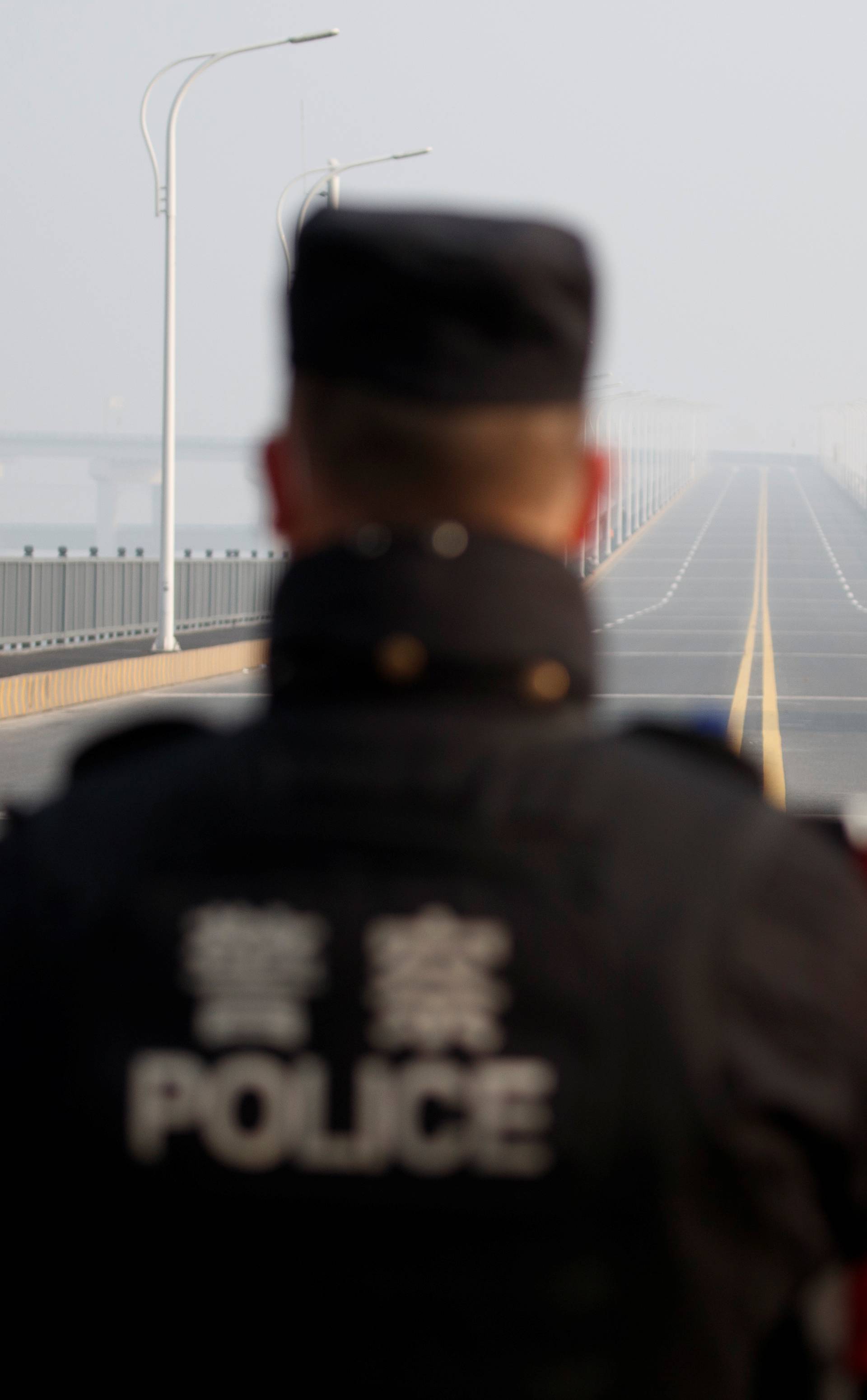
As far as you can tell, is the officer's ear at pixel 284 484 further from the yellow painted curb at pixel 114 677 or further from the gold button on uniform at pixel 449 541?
the yellow painted curb at pixel 114 677

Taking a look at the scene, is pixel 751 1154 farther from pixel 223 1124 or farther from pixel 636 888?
pixel 223 1124

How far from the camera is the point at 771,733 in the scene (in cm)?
2080

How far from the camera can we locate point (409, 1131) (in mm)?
1482

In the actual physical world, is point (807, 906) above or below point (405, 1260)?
above

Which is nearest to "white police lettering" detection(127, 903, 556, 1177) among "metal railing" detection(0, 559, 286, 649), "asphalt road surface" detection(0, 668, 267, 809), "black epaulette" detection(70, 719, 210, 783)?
"black epaulette" detection(70, 719, 210, 783)

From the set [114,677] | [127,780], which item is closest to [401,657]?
[127,780]

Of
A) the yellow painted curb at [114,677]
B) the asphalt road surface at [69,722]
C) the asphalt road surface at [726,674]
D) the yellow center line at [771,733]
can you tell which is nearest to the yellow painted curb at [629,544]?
the asphalt road surface at [726,674]

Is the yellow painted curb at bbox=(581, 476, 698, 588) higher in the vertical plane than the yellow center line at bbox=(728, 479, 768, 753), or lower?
lower

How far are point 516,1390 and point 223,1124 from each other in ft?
0.95

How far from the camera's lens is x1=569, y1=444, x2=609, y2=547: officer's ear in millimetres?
1792

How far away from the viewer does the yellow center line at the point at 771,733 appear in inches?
604

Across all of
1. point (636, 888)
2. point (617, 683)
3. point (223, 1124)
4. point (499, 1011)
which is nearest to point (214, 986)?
point (223, 1124)

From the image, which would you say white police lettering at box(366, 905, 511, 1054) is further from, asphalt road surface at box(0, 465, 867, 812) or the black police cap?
the black police cap

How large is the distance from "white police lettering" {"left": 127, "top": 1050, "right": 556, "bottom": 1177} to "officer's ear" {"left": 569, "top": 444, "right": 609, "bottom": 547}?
1.82ft
